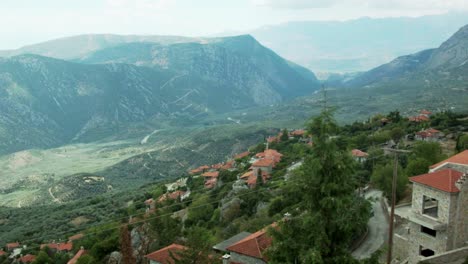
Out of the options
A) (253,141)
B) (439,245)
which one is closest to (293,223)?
(439,245)

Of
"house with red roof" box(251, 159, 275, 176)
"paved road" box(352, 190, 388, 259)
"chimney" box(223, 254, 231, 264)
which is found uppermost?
"chimney" box(223, 254, 231, 264)

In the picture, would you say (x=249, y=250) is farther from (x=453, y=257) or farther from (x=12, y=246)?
(x=12, y=246)

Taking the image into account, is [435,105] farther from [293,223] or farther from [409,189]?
[293,223]

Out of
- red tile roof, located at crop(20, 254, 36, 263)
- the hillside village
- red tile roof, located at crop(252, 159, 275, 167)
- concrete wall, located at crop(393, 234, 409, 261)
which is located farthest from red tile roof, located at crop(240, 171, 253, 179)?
concrete wall, located at crop(393, 234, 409, 261)

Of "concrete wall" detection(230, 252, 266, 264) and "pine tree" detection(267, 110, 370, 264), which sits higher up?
"pine tree" detection(267, 110, 370, 264)

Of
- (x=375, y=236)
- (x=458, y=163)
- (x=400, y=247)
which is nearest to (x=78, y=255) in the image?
(x=375, y=236)

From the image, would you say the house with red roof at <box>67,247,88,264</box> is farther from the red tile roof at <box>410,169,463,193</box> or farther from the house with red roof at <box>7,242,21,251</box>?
the red tile roof at <box>410,169,463,193</box>

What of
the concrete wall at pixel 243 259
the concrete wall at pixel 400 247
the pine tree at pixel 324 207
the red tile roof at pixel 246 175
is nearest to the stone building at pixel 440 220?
the concrete wall at pixel 400 247
